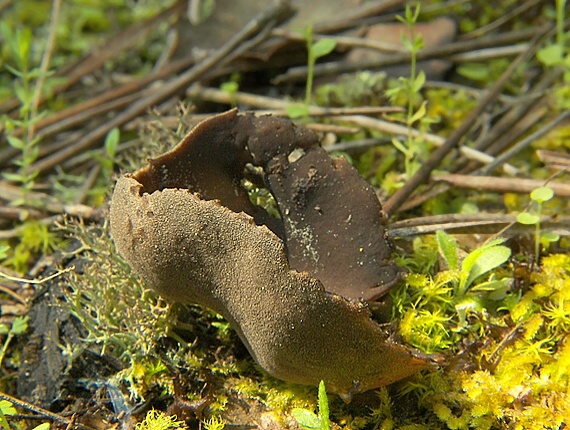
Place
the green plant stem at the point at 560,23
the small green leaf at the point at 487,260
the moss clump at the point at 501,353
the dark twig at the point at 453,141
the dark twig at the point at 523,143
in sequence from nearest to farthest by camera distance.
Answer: the moss clump at the point at 501,353
the small green leaf at the point at 487,260
the dark twig at the point at 453,141
the dark twig at the point at 523,143
the green plant stem at the point at 560,23

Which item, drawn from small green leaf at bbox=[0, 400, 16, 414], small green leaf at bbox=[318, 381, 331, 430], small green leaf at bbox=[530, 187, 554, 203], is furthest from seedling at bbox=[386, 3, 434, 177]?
small green leaf at bbox=[0, 400, 16, 414]

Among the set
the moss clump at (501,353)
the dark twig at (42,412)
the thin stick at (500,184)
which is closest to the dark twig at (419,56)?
the thin stick at (500,184)

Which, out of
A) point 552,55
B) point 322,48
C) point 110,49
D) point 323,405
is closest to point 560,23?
point 552,55

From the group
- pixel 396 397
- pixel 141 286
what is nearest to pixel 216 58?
pixel 141 286

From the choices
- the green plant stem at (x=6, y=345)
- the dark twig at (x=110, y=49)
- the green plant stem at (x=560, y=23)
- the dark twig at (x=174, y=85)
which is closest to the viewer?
the green plant stem at (x=6, y=345)

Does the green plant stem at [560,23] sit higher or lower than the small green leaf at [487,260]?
higher

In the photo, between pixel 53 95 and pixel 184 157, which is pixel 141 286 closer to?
pixel 184 157

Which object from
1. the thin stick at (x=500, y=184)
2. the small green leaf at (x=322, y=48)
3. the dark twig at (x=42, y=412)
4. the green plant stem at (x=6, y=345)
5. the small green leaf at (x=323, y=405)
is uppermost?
the small green leaf at (x=322, y=48)

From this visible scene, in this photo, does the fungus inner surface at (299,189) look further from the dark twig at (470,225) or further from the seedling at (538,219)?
the seedling at (538,219)

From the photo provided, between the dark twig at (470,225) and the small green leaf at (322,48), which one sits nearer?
the dark twig at (470,225)
